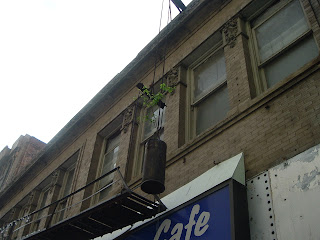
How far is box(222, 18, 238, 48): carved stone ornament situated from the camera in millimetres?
8811

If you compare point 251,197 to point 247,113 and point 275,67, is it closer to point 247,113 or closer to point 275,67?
point 247,113

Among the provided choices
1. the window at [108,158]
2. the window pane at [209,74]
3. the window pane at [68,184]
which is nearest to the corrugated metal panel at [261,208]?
the window pane at [209,74]

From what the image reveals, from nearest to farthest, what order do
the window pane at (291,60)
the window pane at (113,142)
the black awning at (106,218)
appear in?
the black awning at (106,218), the window pane at (291,60), the window pane at (113,142)

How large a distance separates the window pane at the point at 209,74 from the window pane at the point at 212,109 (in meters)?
0.29

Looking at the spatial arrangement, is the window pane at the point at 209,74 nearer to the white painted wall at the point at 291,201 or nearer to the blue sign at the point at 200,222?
the blue sign at the point at 200,222

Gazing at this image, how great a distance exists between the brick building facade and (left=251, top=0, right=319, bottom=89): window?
0.03 metres

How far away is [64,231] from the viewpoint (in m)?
7.81

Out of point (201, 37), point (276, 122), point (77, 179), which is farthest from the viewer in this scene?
point (77, 179)

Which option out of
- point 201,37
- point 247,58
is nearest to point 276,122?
point 247,58

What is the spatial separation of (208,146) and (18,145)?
18.2 meters

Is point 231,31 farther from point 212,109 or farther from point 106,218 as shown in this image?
point 106,218

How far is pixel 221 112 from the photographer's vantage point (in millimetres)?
8328

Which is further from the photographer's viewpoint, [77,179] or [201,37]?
[77,179]

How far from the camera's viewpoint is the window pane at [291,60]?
7.01 m
